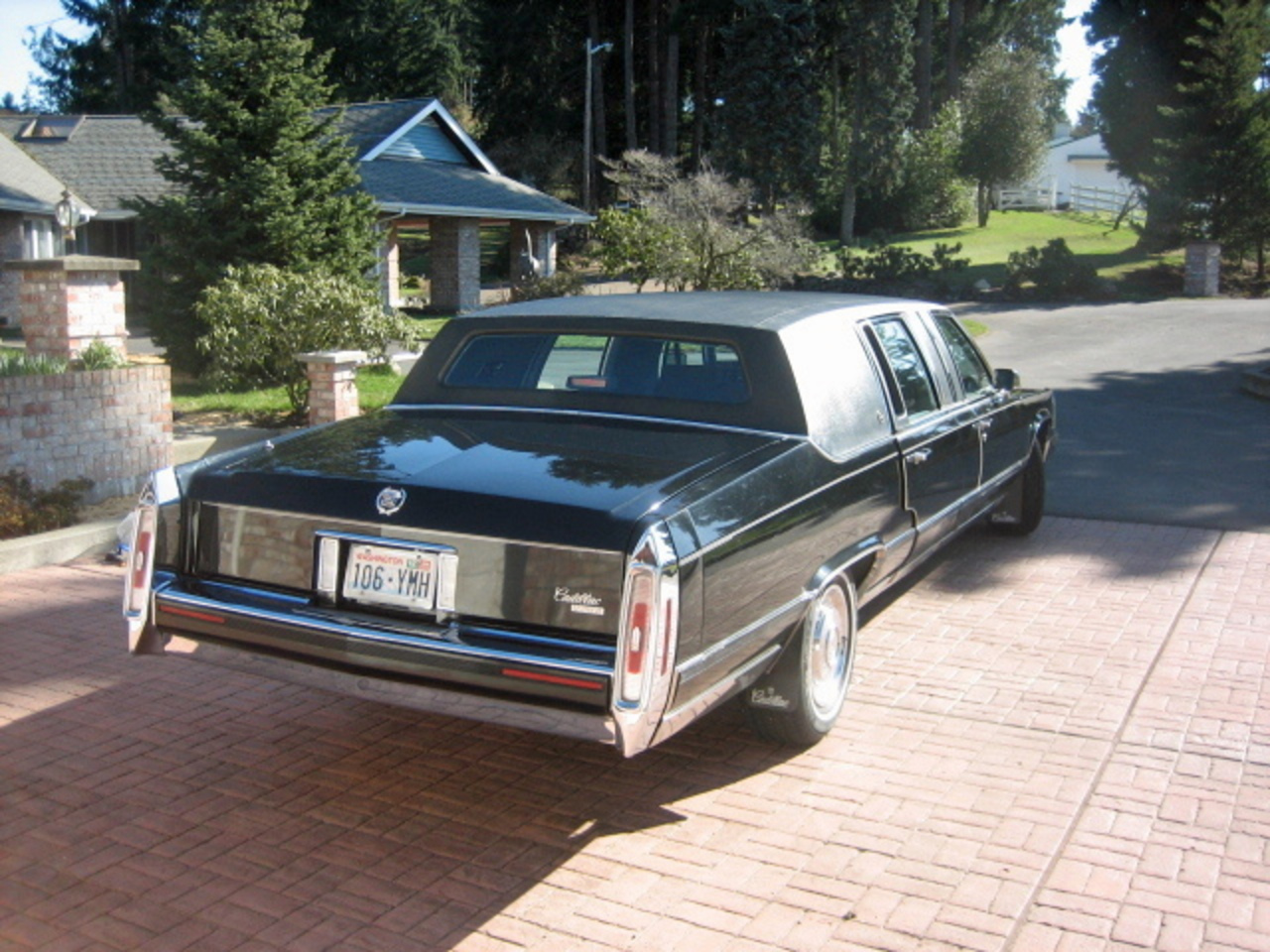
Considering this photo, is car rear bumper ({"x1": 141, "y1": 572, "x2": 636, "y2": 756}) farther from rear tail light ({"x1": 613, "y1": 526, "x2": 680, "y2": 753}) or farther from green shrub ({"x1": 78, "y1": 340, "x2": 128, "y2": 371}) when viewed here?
green shrub ({"x1": 78, "y1": 340, "x2": 128, "y2": 371})

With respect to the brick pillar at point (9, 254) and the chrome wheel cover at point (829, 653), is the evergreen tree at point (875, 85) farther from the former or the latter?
the chrome wheel cover at point (829, 653)

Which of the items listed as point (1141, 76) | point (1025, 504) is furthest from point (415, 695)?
point (1141, 76)

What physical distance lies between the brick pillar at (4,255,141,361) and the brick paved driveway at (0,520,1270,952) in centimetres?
420

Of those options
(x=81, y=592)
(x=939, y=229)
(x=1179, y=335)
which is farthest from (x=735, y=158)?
(x=81, y=592)

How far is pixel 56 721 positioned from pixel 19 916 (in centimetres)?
162

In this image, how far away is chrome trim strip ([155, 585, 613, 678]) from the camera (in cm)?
371

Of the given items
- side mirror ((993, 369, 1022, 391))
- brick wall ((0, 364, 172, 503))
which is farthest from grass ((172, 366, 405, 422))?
side mirror ((993, 369, 1022, 391))

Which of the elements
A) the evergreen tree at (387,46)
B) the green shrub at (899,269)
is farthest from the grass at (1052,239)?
the evergreen tree at (387,46)

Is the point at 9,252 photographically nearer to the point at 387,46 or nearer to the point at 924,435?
the point at 387,46

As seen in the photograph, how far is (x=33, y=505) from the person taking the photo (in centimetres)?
816

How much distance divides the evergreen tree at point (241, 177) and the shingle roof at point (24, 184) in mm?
11240

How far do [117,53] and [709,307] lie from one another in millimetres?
56574

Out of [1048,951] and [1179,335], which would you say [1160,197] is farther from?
[1048,951]

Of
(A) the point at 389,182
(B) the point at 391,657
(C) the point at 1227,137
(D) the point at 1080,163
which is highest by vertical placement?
(D) the point at 1080,163
